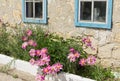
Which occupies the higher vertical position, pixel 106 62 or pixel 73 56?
pixel 73 56

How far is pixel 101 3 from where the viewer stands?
525 centimetres

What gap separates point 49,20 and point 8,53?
1.30 meters

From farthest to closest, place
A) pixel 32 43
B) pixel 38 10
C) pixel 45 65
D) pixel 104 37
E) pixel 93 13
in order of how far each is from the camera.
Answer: pixel 38 10, pixel 93 13, pixel 104 37, pixel 32 43, pixel 45 65

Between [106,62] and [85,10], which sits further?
[85,10]

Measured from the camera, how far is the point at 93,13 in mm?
5402

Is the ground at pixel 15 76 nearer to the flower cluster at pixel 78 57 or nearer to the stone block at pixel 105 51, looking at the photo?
the flower cluster at pixel 78 57

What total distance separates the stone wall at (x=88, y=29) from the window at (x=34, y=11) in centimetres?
16

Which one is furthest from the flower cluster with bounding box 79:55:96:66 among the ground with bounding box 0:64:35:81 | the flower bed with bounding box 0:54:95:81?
the ground with bounding box 0:64:35:81

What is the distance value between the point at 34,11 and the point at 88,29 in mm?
1630

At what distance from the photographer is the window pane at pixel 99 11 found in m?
5.24

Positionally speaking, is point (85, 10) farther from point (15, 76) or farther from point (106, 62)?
point (15, 76)

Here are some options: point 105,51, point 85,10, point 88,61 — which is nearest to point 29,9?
point 85,10

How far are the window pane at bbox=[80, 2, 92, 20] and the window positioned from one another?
98 cm

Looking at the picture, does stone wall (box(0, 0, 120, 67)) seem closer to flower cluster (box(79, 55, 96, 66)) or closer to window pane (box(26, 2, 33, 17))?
window pane (box(26, 2, 33, 17))
